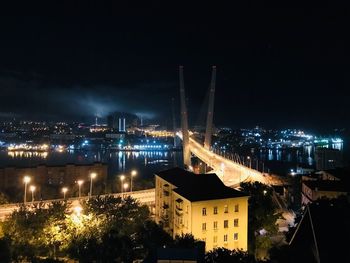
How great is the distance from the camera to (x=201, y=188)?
18.3ft

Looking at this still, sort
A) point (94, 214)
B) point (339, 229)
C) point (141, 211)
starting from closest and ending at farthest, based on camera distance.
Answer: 1. point (339, 229)
2. point (94, 214)
3. point (141, 211)

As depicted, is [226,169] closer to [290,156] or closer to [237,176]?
[237,176]

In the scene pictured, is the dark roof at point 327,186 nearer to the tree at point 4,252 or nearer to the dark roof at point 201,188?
the dark roof at point 201,188

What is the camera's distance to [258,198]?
606 cm

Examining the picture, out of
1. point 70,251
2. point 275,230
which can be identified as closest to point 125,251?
point 70,251

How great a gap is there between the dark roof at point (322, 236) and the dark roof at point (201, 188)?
5.29 feet

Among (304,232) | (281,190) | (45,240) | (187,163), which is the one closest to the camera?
(304,232)

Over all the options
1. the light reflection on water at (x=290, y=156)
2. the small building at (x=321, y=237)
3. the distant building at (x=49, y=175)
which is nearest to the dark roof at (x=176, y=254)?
the small building at (x=321, y=237)

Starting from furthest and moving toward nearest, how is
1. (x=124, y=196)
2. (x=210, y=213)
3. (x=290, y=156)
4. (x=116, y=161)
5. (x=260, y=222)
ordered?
(x=290, y=156)
(x=116, y=161)
(x=124, y=196)
(x=260, y=222)
(x=210, y=213)

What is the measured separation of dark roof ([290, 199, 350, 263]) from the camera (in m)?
3.30

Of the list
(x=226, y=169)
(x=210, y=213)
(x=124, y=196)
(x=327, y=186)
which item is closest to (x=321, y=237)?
(x=210, y=213)

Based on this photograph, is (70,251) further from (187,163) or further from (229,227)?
(187,163)

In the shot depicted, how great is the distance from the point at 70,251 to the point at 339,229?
2.95 meters

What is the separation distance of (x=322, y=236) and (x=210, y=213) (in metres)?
1.95
